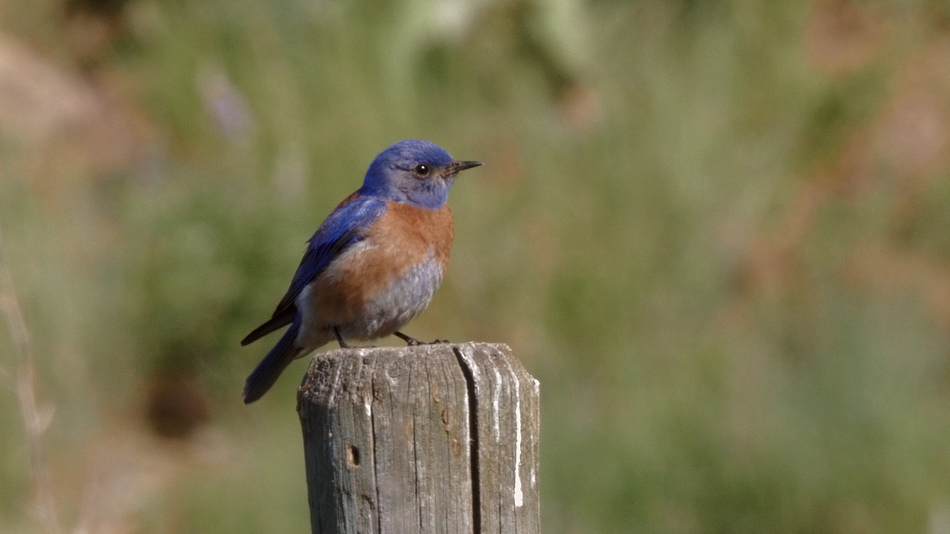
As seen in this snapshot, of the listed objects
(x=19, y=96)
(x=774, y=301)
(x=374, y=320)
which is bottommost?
(x=774, y=301)

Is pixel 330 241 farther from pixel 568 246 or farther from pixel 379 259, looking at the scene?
pixel 568 246

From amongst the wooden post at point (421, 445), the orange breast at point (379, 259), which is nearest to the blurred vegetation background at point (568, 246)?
the orange breast at point (379, 259)

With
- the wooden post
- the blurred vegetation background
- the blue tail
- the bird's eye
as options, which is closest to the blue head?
the bird's eye

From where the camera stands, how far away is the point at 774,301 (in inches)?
342

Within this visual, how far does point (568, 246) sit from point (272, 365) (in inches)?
162

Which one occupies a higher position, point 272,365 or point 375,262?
point 375,262

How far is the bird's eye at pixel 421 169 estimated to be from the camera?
5090mm

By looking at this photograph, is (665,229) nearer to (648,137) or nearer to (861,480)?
(648,137)

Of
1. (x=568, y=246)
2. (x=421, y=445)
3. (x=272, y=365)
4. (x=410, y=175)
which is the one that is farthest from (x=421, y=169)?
(x=568, y=246)

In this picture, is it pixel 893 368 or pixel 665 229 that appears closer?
pixel 893 368

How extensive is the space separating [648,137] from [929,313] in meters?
2.33

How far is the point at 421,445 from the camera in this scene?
258 cm

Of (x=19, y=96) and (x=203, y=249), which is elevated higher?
(x=19, y=96)

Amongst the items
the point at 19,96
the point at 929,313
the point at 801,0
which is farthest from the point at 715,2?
the point at 19,96
